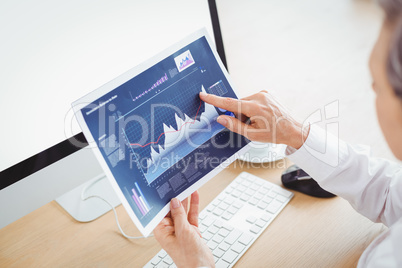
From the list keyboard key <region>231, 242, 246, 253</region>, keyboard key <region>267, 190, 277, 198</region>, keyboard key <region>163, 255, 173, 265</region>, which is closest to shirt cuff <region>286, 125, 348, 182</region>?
keyboard key <region>267, 190, 277, 198</region>

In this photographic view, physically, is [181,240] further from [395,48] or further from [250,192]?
[395,48]

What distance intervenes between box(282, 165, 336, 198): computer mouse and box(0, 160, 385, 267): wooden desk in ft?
0.04

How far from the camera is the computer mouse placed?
0.77 m

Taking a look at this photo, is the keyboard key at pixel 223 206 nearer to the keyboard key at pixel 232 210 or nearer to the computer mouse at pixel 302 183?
the keyboard key at pixel 232 210

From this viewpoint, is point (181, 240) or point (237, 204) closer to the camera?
point (181, 240)

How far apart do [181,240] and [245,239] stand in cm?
14

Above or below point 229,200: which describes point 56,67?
above

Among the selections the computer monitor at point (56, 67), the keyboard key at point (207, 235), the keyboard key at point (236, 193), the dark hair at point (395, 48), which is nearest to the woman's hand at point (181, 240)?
the keyboard key at point (207, 235)

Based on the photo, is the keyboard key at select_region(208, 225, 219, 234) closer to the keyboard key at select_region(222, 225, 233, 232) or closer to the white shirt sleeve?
the keyboard key at select_region(222, 225, 233, 232)

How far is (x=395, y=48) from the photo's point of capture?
1.33ft

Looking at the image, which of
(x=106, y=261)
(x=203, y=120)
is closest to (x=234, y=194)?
(x=203, y=120)

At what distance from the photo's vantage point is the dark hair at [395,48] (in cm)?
40

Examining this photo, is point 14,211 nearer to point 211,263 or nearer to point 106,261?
point 106,261

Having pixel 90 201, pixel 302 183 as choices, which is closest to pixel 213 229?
pixel 302 183
